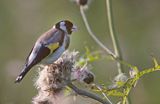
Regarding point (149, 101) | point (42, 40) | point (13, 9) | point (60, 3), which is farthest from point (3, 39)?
point (42, 40)

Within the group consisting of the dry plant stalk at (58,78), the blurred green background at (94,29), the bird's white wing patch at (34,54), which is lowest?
the blurred green background at (94,29)

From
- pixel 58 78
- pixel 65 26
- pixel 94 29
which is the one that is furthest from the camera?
pixel 94 29

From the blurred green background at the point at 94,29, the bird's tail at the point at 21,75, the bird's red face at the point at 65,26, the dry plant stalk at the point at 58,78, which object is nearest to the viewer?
the dry plant stalk at the point at 58,78

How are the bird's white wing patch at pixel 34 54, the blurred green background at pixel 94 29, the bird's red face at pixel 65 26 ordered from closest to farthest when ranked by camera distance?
the bird's white wing patch at pixel 34 54, the bird's red face at pixel 65 26, the blurred green background at pixel 94 29

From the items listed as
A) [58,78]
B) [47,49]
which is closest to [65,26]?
[47,49]

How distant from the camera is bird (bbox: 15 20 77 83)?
11.7 feet

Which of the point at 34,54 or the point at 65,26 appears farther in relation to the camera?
the point at 65,26

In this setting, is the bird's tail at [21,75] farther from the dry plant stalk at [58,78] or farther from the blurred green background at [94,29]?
the blurred green background at [94,29]

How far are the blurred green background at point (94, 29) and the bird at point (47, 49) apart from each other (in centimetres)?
349

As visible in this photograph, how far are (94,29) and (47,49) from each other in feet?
17.0

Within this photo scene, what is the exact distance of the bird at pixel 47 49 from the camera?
3.57m

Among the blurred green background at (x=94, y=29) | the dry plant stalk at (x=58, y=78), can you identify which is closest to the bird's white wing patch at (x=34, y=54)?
the dry plant stalk at (x=58, y=78)

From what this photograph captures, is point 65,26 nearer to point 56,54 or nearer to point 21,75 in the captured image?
point 56,54

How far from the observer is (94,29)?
8.84 m
